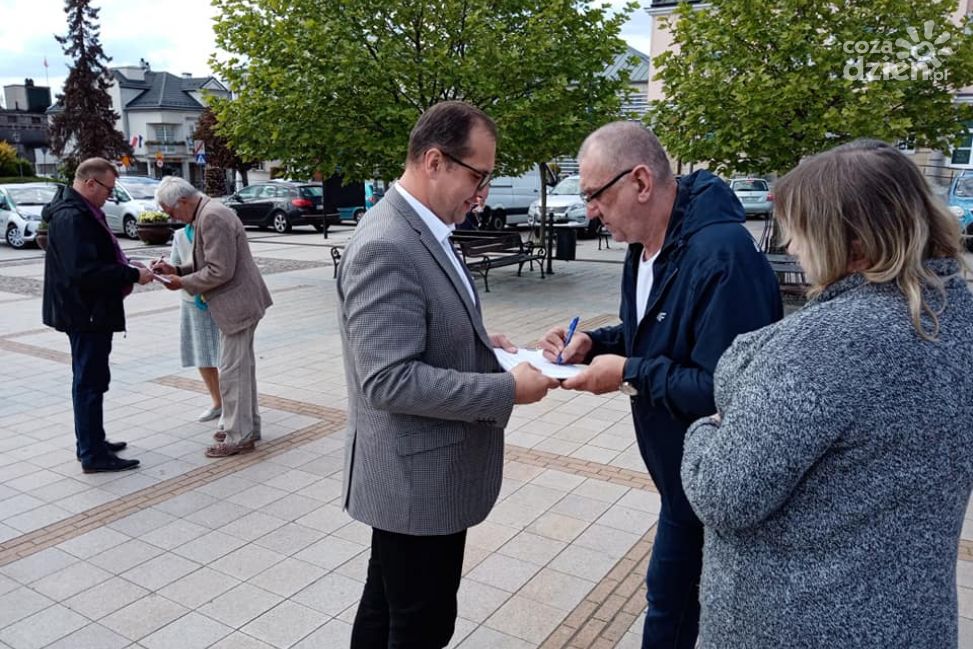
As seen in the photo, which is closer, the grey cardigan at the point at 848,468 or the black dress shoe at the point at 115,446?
the grey cardigan at the point at 848,468

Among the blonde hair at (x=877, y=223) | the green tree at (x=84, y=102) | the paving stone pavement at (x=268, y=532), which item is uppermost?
the green tree at (x=84, y=102)

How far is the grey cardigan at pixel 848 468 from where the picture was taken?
1325 mm

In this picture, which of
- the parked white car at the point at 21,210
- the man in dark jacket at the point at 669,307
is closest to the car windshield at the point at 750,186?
the parked white car at the point at 21,210

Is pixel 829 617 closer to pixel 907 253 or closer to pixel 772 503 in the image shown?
pixel 772 503

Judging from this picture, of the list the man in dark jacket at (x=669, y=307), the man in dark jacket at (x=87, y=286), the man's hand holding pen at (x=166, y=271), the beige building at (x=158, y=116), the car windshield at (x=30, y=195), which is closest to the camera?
the man in dark jacket at (x=669, y=307)

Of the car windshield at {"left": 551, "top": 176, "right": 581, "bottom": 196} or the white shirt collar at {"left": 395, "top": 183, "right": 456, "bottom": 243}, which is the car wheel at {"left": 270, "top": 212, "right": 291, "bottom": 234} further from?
the white shirt collar at {"left": 395, "top": 183, "right": 456, "bottom": 243}

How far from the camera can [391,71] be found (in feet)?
36.6

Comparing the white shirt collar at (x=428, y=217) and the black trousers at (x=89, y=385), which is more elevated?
the white shirt collar at (x=428, y=217)

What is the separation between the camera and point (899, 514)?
4.51ft

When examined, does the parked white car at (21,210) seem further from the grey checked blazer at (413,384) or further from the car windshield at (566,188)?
the grey checked blazer at (413,384)

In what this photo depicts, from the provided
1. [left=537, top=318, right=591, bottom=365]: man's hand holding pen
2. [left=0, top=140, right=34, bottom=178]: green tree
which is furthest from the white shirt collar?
[left=0, top=140, right=34, bottom=178]: green tree

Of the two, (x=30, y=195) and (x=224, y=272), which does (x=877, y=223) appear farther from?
(x=30, y=195)

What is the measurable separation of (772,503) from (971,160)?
33713 millimetres

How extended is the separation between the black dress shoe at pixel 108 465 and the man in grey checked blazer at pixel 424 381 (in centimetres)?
342
